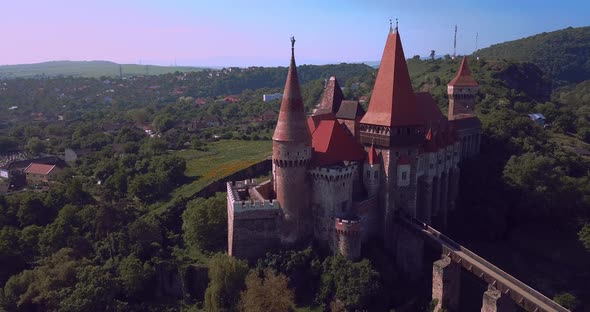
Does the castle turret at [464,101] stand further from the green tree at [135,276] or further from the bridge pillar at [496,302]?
the green tree at [135,276]

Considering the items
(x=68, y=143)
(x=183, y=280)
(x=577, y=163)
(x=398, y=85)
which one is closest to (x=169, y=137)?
(x=68, y=143)

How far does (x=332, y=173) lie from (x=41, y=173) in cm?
5599

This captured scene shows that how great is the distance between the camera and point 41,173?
72.2 meters

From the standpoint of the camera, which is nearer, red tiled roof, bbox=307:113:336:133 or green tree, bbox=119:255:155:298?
green tree, bbox=119:255:155:298

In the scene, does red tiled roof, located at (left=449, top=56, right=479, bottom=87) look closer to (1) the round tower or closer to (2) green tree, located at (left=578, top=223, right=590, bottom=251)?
(2) green tree, located at (left=578, top=223, right=590, bottom=251)

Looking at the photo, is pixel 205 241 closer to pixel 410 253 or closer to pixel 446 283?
pixel 410 253

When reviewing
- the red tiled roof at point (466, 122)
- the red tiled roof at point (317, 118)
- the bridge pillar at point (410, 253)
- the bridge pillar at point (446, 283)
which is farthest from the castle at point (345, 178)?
the red tiled roof at point (466, 122)

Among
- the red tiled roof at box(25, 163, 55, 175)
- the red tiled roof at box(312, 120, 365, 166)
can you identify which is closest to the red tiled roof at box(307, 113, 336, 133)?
the red tiled roof at box(312, 120, 365, 166)

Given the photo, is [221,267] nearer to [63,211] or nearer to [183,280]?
[183,280]

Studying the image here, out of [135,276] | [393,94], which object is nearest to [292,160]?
[393,94]

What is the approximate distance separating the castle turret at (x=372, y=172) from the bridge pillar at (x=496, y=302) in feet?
36.9

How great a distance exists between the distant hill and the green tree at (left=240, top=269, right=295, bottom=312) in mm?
150625

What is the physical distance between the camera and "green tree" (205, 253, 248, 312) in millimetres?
34344

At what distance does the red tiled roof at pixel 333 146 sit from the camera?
36844 mm
